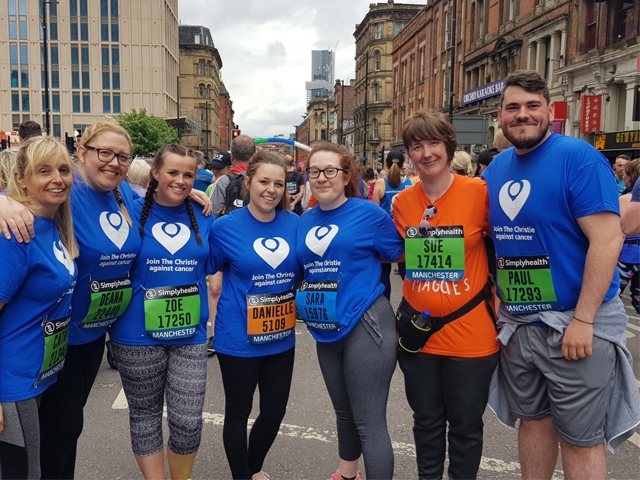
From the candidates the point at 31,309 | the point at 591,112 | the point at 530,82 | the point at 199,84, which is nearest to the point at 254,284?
the point at 31,309

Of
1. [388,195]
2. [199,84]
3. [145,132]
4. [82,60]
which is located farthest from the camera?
[199,84]

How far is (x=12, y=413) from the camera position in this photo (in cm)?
236

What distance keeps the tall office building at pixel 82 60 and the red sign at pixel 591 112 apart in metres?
59.3

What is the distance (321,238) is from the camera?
3.05m

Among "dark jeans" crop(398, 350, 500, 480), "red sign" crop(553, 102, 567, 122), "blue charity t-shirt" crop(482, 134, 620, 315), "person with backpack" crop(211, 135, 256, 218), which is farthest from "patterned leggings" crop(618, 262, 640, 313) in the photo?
"red sign" crop(553, 102, 567, 122)

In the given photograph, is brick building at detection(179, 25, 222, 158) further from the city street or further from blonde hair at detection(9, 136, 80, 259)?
blonde hair at detection(9, 136, 80, 259)

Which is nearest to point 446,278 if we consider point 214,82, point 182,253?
point 182,253

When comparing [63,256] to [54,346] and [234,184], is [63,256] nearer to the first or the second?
[54,346]

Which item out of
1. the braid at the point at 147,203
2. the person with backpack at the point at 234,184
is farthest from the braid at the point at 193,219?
the person with backpack at the point at 234,184

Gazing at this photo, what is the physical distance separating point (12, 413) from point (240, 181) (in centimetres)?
454

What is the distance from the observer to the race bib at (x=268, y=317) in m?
3.12

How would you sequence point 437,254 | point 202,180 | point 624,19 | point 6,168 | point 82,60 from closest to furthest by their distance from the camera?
point 6,168
point 437,254
point 202,180
point 624,19
point 82,60

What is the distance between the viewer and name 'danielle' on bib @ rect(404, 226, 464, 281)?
2877mm

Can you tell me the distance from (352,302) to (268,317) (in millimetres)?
497
